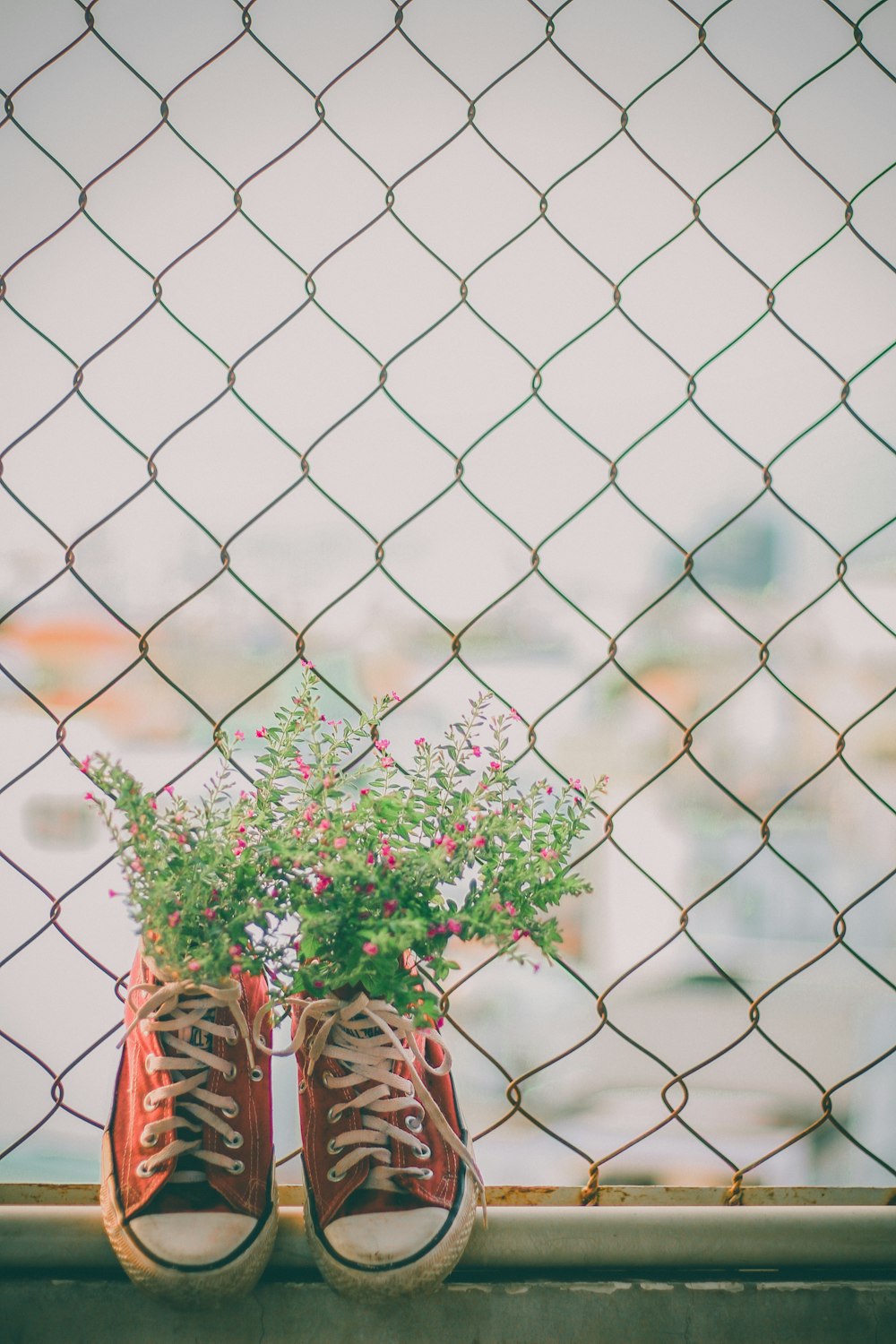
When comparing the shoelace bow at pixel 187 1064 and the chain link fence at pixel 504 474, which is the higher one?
the chain link fence at pixel 504 474

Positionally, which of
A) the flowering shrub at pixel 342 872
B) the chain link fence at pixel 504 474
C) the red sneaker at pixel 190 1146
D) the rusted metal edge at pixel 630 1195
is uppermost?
the chain link fence at pixel 504 474

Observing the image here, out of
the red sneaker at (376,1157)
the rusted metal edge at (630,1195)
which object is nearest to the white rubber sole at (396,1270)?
the red sneaker at (376,1157)

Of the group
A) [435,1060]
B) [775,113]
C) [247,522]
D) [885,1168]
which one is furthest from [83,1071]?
[775,113]

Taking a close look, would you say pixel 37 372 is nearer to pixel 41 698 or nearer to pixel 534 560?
pixel 41 698

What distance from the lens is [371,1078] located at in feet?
2.24

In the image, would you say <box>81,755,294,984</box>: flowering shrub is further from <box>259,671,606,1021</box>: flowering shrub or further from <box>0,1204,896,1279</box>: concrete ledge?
<box>0,1204,896,1279</box>: concrete ledge

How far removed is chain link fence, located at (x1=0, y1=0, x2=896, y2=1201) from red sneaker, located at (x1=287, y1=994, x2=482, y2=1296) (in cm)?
12

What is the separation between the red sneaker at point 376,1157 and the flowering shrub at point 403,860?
0.03 m

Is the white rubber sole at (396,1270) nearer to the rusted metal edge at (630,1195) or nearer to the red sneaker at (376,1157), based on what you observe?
the red sneaker at (376,1157)

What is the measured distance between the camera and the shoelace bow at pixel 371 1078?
67 cm

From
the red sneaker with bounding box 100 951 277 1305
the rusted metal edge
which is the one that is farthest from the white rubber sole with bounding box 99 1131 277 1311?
the rusted metal edge

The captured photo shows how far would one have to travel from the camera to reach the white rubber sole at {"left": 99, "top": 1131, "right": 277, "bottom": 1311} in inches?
24.9

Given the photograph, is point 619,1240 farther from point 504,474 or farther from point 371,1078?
point 504,474

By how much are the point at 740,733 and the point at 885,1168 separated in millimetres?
416
